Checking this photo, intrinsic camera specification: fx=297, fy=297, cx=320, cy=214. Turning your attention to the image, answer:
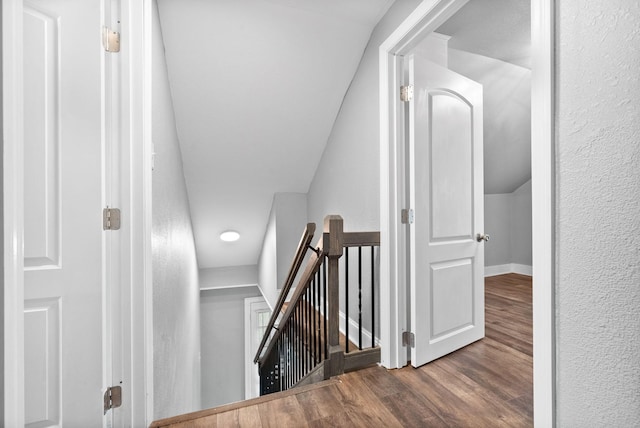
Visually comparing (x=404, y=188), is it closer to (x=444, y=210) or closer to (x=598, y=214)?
(x=444, y=210)

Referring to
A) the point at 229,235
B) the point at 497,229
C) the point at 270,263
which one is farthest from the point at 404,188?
the point at 497,229

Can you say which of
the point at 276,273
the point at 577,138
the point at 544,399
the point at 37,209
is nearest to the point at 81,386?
the point at 37,209

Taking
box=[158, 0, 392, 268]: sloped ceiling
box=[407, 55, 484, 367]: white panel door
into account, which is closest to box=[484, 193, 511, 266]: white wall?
box=[407, 55, 484, 367]: white panel door

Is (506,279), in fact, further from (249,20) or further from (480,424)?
(249,20)

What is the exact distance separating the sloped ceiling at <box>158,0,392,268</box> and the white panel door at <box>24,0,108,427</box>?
1.03 metres

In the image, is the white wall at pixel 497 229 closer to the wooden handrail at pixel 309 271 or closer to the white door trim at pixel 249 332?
the wooden handrail at pixel 309 271

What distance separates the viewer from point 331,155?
3.16m

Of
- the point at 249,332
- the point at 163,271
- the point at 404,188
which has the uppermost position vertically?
the point at 404,188

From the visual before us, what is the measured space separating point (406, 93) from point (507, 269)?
400 centimetres

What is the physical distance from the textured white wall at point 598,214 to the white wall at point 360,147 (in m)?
1.22

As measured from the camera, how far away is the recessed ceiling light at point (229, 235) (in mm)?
4227

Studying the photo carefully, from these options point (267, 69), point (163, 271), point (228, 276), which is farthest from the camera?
point (228, 276)

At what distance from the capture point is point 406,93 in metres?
1.89

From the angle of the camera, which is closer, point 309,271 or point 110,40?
point 110,40
